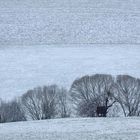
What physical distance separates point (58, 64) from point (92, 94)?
8.15 m

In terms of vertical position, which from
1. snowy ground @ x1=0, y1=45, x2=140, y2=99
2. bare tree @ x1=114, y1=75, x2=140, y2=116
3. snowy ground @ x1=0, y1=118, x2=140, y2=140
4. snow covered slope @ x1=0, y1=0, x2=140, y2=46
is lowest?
snowy ground @ x1=0, y1=118, x2=140, y2=140

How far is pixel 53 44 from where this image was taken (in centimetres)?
2684

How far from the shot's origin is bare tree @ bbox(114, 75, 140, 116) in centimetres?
1491

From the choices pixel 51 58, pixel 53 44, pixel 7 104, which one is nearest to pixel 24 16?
pixel 53 44

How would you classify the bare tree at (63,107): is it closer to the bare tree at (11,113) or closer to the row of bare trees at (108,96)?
the row of bare trees at (108,96)

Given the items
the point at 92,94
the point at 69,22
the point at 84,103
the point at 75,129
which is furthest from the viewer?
the point at 69,22

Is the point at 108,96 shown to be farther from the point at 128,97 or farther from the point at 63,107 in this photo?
the point at 63,107

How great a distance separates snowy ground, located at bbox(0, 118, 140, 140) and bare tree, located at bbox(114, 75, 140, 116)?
6.27 ft

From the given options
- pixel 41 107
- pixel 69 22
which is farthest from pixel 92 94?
pixel 69 22

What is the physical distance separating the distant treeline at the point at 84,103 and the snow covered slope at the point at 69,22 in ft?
39.5

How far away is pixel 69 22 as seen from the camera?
102 feet

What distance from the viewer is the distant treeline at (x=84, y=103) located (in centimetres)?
1483

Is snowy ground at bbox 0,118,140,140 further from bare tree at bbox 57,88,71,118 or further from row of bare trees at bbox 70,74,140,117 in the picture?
bare tree at bbox 57,88,71,118

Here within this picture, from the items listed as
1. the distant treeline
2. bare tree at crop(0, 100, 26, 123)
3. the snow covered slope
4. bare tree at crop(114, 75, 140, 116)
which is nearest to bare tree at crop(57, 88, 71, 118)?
the distant treeline
